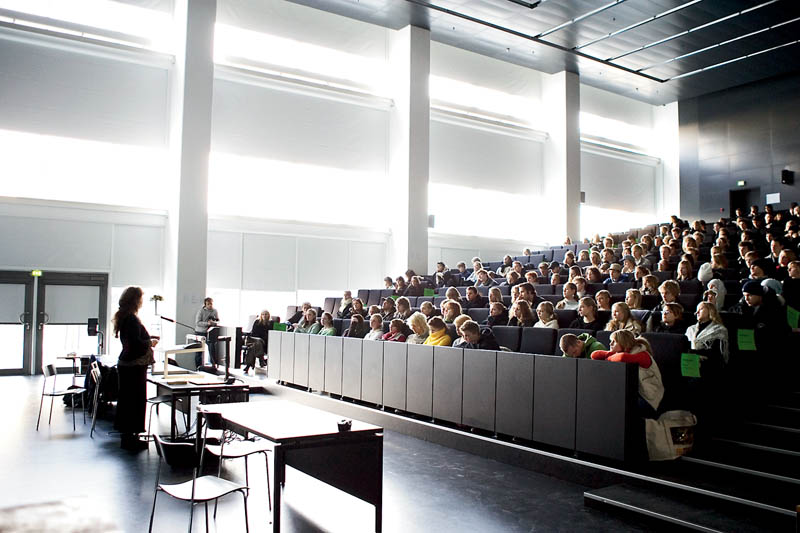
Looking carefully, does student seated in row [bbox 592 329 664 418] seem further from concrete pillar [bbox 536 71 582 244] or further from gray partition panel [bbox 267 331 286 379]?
concrete pillar [bbox 536 71 582 244]

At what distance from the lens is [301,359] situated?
897cm

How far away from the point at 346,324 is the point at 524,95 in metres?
10.6

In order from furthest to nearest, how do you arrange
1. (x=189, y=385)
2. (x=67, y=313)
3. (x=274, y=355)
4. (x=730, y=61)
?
(x=730, y=61), (x=67, y=313), (x=274, y=355), (x=189, y=385)

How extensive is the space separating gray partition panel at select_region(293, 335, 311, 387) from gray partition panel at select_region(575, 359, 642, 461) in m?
4.79

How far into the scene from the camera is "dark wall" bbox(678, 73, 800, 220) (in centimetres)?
1596

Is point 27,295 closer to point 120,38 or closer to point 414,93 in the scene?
point 120,38

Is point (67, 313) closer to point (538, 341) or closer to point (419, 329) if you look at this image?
point (419, 329)

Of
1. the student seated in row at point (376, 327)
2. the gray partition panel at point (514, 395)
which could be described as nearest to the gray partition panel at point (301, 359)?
the student seated in row at point (376, 327)

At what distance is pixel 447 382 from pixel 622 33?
35.6ft

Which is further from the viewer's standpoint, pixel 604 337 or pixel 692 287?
pixel 692 287

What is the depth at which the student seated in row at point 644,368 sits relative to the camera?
468cm

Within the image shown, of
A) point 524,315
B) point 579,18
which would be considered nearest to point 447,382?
point 524,315

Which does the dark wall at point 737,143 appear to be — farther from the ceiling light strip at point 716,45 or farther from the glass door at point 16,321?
the glass door at point 16,321

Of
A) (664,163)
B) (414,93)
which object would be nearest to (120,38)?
(414,93)
